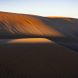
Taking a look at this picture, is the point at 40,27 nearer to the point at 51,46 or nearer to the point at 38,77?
the point at 51,46

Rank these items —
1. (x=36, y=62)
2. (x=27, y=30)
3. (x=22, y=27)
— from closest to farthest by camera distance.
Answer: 1. (x=36, y=62)
2. (x=27, y=30)
3. (x=22, y=27)

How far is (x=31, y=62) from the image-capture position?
6.41m

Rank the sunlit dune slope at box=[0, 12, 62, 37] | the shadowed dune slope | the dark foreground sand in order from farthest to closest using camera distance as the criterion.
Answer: the sunlit dune slope at box=[0, 12, 62, 37]
the shadowed dune slope
the dark foreground sand

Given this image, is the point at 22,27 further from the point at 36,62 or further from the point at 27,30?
the point at 36,62

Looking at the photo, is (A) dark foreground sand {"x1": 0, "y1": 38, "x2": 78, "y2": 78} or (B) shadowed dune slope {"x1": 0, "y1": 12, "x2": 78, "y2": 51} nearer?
(A) dark foreground sand {"x1": 0, "y1": 38, "x2": 78, "y2": 78}

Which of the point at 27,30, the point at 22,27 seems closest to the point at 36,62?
the point at 27,30

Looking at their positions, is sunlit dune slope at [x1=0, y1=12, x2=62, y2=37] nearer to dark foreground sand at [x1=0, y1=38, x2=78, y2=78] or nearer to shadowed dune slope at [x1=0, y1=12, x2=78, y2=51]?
shadowed dune slope at [x1=0, y1=12, x2=78, y2=51]

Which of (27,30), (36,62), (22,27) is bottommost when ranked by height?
(27,30)

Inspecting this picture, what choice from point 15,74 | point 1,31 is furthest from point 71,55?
point 1,31

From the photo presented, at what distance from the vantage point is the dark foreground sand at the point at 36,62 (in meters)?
5.89

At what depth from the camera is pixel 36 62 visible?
643 centimetres

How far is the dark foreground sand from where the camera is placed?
5.89 m

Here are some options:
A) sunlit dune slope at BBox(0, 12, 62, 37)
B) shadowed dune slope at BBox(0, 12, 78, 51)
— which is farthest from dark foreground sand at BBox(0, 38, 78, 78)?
sunlit dune slope at BBox(0, 12, 62, 37)

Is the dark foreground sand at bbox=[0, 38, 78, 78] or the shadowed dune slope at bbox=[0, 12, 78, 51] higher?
the dark foreground sand at bbox=[0, 38, 78, 78]
